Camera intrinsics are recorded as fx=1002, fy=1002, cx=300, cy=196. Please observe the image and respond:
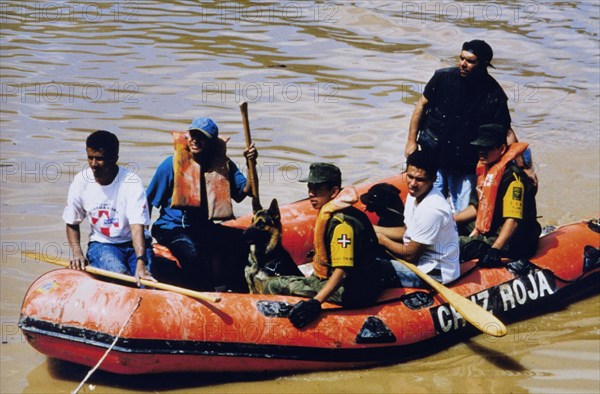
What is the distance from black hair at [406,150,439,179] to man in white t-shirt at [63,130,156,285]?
179 cm

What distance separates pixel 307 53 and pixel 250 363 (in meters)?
8.32

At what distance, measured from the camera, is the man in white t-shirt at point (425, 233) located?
6617 mm

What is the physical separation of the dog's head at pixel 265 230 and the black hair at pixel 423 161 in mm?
990

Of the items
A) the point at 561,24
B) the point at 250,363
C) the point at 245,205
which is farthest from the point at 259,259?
the point at 561,24

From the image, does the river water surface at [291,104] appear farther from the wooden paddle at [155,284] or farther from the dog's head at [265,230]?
the dog's head at [265,230]

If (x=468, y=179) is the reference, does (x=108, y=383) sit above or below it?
below

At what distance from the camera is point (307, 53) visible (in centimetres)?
1420

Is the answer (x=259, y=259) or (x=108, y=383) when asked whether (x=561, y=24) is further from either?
(x=108, y=383)

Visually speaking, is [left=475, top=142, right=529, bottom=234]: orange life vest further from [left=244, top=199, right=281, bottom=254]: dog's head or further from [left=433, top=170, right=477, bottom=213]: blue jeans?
[left=244, top=199, right=281, bottom=254]: dog's head

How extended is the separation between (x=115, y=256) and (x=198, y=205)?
0.73m

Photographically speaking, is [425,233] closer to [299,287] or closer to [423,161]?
[423,161]

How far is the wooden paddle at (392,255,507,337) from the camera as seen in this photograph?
664 cm

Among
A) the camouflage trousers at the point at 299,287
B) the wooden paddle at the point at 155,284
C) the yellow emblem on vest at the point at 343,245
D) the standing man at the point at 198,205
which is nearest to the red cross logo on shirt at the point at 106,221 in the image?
the wooden paddle at the point at 155,284

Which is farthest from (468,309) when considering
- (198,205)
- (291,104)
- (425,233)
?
(291,104)
